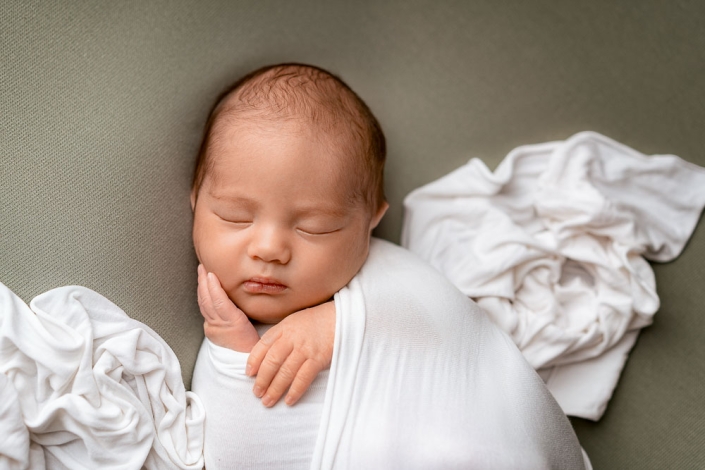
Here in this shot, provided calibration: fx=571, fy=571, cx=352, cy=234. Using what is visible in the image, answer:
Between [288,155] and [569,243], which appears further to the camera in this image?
[569,243]

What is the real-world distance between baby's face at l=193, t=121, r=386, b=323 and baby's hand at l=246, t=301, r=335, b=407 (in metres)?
0.06

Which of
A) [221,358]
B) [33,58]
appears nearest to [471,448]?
[221,358]

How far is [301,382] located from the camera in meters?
0.92

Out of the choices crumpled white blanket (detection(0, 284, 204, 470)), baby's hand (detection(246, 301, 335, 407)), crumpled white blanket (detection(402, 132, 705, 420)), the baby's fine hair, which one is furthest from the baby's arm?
crumpled white blanket (detection(402, 132, 705, 420))

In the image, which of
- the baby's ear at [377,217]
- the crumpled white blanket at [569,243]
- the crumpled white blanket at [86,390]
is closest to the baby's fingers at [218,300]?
the crumpled white blanket at [86,390]

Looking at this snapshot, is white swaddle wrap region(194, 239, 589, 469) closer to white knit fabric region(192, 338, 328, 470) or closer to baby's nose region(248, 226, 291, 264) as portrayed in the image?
white knit fabric region(192, 338, 328, 470)

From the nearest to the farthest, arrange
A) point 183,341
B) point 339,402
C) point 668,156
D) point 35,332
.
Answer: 1. point 35,332
2. point 339,402
3. point 183,341
4. point 668,156

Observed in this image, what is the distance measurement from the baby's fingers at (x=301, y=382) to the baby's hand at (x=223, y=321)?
106 millimetres

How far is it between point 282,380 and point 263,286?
0.16 m

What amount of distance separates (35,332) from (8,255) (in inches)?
4.9

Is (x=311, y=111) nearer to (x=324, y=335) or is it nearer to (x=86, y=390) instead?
(x=324, y=335)

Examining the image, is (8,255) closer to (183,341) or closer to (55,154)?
(55,154)

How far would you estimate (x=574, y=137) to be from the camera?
4.02 feet

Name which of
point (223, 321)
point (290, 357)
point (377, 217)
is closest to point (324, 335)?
point (290, 357)
